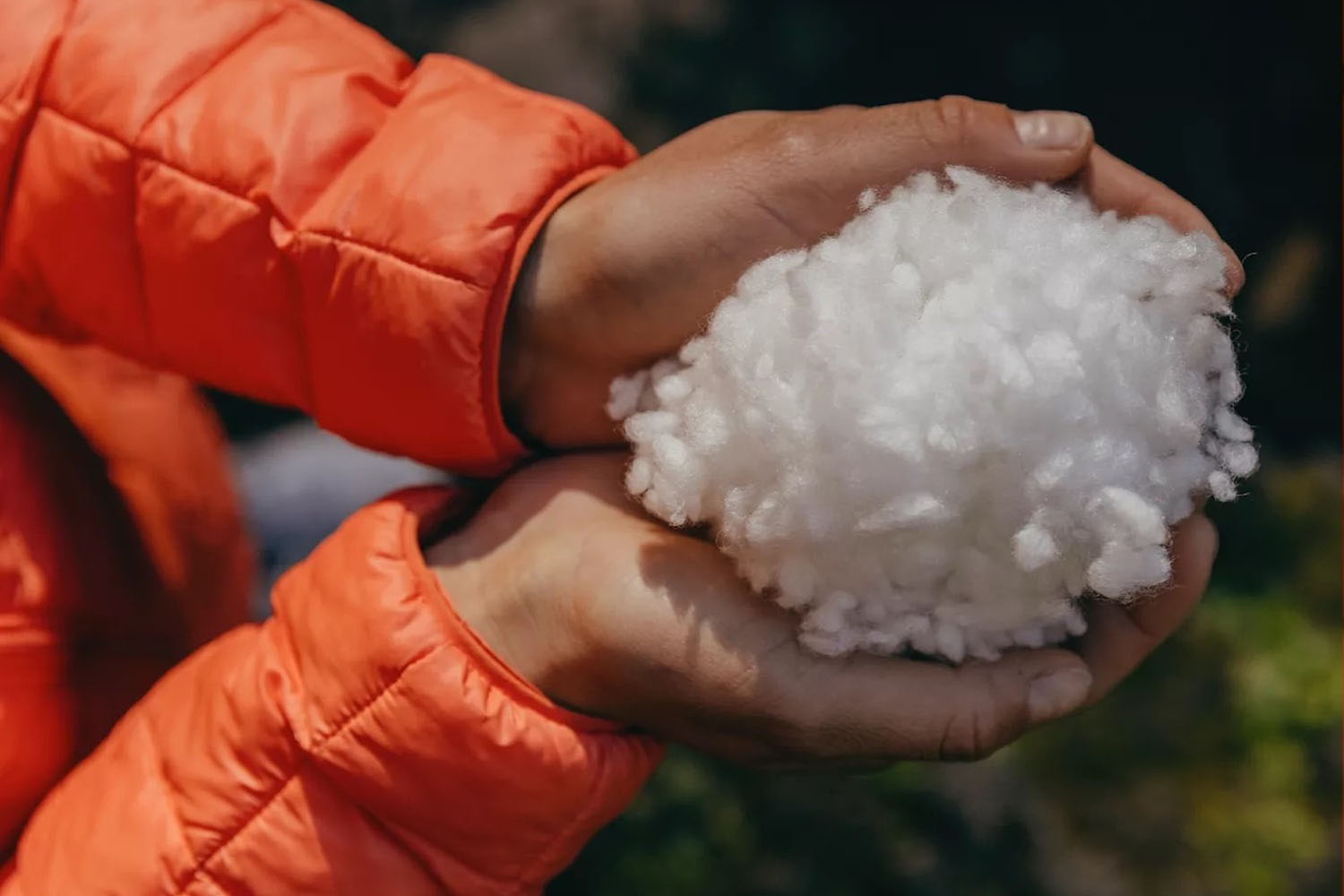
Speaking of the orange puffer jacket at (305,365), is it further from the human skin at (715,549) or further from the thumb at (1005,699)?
the thumb at (1005,699)

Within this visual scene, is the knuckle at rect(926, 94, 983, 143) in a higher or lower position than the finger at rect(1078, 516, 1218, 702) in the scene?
higher

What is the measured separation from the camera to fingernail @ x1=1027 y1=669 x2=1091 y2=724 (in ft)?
1.87

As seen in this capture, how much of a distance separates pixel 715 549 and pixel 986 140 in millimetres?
249

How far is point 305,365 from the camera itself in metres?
0.64

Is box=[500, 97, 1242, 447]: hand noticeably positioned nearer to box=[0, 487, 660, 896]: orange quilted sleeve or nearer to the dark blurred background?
box=[0, 487, 660, 896]: orange quilted sleeve

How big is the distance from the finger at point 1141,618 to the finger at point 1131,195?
5.9 inches

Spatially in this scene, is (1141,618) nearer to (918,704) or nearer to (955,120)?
(918,704)

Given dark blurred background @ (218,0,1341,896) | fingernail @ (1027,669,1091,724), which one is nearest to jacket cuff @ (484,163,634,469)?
fingernail @ (1027,669,1091,724)

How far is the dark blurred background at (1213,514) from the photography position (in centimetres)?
114

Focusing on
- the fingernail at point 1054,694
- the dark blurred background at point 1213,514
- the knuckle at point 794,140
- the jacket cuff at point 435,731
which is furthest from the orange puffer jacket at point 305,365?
the dark blurred background at point 1213,514

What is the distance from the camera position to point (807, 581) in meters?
0.54

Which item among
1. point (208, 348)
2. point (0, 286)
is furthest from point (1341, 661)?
point (0, 286)

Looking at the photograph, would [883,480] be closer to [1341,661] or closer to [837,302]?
[837,302]

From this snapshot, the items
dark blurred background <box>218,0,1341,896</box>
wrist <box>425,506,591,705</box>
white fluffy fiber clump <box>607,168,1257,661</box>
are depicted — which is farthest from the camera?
dark blurred background <box>218,0,1341,896</box>
